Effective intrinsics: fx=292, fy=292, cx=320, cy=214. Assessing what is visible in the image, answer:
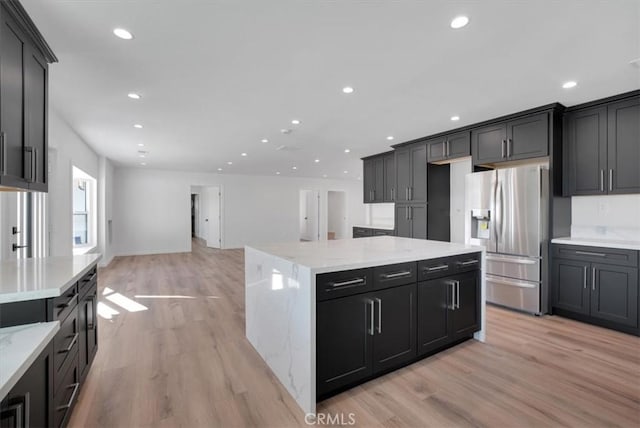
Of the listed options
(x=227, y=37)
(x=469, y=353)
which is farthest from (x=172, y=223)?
(x=469, y=353)

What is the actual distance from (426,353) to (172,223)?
323 inches

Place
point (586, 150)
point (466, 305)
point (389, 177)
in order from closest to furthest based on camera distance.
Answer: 1. point (466, 305)
2. point (586, 150)
3. point (389, 177)

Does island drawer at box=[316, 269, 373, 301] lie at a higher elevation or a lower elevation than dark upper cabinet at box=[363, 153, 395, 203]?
lower

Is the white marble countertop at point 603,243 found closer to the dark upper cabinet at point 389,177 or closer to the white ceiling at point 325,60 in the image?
the white ceiling at point 325,60

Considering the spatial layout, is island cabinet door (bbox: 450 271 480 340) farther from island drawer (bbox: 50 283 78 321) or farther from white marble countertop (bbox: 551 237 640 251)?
island drawer (bbox: 50 283 78 321)

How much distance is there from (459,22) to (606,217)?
10.7 ft

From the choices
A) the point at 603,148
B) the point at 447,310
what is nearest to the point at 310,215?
the point at 603,148

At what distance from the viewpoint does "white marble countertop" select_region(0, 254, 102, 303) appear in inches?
53.0

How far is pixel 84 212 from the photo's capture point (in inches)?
237

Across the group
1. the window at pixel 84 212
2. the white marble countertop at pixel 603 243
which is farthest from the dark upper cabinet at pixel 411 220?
the window at pixel 84 212

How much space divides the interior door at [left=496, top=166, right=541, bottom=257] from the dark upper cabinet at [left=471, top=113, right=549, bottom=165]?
0.99 feet

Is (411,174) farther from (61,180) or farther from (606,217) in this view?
(61,180)

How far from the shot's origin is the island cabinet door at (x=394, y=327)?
2.10 metres

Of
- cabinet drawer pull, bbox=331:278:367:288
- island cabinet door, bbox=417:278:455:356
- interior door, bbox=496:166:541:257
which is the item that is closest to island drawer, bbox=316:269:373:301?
cabinet drawer pull, bbox=331:278:367:288
